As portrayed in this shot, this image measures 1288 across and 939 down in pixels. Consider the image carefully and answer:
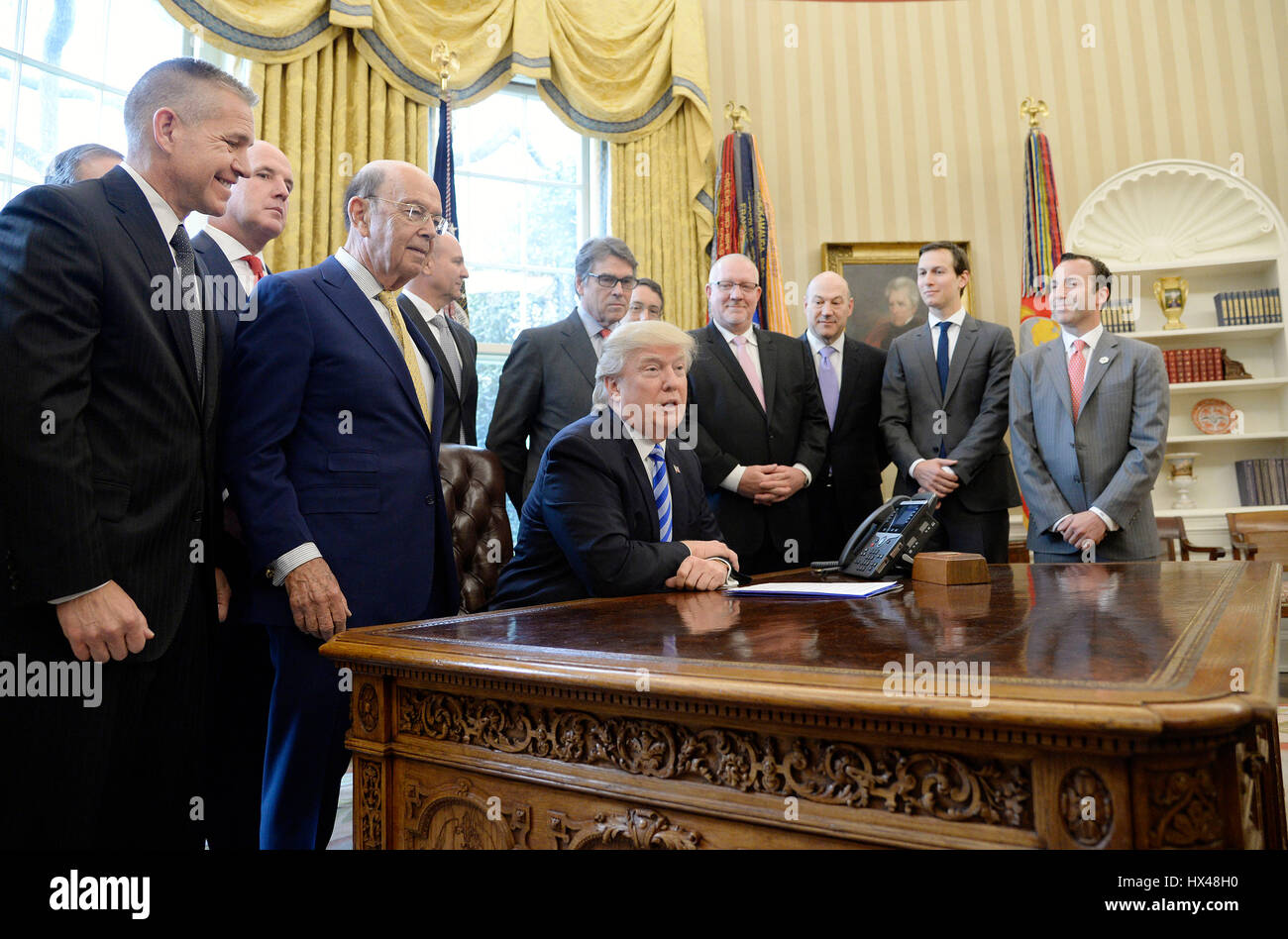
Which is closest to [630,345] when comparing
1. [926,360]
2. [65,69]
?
[926,360]

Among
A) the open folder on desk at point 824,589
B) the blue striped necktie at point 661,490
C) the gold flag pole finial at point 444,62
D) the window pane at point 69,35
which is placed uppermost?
the gold flag pole finial at point 444,62

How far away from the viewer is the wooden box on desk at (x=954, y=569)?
7.17 ft

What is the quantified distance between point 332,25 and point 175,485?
4.41 metres

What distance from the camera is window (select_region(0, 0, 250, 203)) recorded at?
407 cm

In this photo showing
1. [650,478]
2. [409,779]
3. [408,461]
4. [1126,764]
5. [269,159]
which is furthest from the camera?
[269,159]

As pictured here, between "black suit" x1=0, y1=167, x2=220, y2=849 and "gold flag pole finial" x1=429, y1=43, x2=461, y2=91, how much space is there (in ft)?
13.0

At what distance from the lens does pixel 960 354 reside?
13.4 feet

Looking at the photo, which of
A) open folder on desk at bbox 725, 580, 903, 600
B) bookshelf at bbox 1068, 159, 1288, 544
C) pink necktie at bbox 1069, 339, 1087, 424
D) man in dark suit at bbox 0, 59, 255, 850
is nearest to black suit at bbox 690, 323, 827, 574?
pink necktie at bbox 1069, 339, 1087, 424

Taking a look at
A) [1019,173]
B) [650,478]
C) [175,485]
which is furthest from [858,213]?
[175,485]

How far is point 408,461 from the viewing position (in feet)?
7.37

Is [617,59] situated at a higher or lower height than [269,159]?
higher

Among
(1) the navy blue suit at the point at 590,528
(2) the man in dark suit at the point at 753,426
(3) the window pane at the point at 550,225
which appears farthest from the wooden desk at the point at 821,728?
(3) the window pane at the point at 550,225

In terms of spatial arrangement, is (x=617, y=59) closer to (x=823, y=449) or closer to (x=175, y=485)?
(x=823, y=449)

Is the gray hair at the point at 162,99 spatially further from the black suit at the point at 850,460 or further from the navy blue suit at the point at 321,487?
the black suit at the point at 850,460
